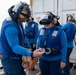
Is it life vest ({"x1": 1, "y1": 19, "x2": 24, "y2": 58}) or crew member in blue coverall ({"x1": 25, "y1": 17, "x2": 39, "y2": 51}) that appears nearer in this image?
life vest ({"x1": 1, "y1": 19, "x2": 24, "y2": 58})

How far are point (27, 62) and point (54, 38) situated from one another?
756 mm

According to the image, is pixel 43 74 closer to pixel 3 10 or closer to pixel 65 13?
pixel 65 13

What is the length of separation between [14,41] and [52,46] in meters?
1.04

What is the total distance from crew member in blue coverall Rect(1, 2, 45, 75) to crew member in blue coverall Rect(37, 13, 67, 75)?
28.1 inches

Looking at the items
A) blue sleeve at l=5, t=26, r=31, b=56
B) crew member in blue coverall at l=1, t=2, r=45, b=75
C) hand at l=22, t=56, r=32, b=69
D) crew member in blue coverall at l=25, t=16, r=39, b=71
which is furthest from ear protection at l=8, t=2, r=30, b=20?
crew member in blue coverall at l=25, t=16, r=39, b=71

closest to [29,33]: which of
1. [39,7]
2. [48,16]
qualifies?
[39,7]

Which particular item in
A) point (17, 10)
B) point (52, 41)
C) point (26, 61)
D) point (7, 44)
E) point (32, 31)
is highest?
point (17, 10)

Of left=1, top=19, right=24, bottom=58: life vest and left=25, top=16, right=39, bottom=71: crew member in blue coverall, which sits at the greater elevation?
left=1, top=19, right=24, bottom=58: life vest

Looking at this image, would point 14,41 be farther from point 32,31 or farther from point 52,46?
point 32,31

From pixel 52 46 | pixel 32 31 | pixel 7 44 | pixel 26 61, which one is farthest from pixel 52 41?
pixel 32 31

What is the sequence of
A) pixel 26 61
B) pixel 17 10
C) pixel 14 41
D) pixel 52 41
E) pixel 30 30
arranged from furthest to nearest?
pixel 30 30 → pixel 52 41 → pixel 26 61 → pixel 17 10 → pixel 14 41

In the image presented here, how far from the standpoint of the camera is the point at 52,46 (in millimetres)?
3695

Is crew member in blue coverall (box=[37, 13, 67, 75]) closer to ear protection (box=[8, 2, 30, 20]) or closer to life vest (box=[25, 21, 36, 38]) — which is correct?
ear protection (box=[8, 2, 30, 20])

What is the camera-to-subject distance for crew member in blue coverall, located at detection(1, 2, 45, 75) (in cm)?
285
